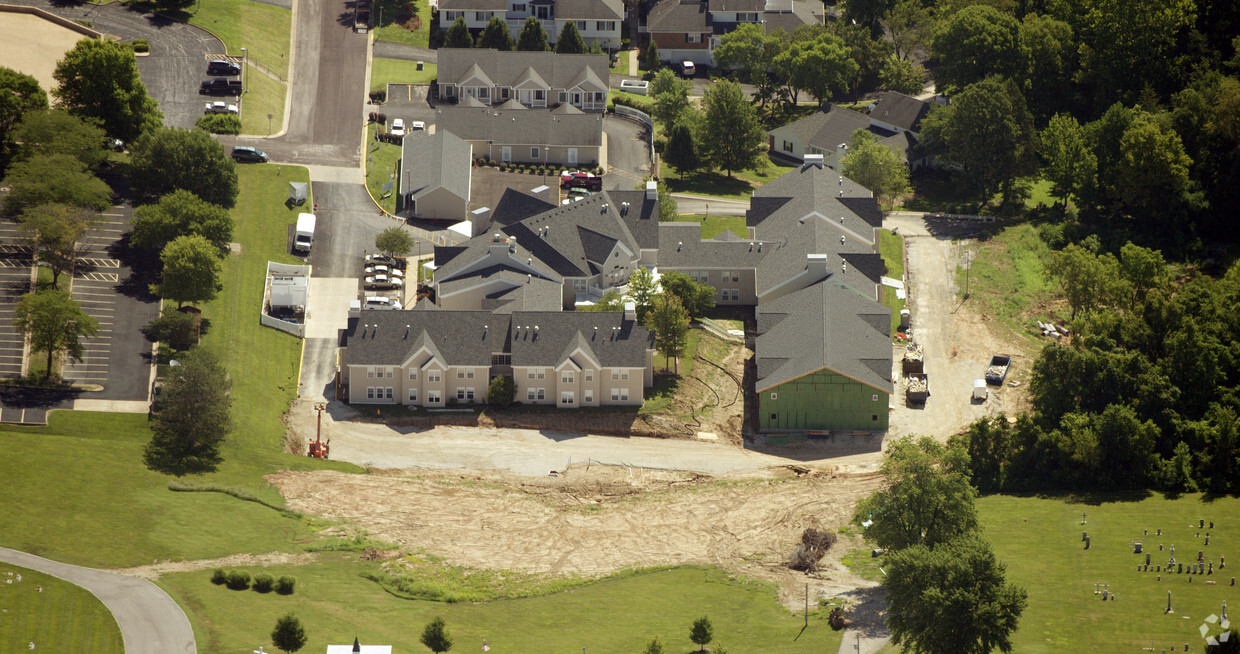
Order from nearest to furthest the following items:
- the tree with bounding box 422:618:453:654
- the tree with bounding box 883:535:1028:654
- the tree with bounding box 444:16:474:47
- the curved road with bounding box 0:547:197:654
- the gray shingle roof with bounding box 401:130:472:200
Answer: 1. the curved road with bounding box 0:547:197:654
2. the tree with bounding box 422:618:453:654
3. the tree with bounding box 883:535:1028:654
4. the gray shingle roof with bounding box 401:130:472:200
5. the tree with bounding box 444:16:474:47

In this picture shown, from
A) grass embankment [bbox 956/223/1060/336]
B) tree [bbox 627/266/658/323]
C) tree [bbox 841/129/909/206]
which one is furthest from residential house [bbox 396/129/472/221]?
grass embankment [bbox 956/223/1060/336]

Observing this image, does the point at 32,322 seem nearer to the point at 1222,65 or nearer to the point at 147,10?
the point at 147,10

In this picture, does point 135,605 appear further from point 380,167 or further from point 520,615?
point 380,167

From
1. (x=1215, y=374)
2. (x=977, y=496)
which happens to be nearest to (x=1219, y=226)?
(x=1215, y=374)

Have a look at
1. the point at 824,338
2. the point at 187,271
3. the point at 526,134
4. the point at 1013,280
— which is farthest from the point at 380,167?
the point at 1013,280

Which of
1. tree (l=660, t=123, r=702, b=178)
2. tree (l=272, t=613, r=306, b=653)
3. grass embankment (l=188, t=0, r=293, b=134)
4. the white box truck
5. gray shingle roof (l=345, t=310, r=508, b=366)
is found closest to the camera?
tree (l=272, t=613, r=306, b=653)

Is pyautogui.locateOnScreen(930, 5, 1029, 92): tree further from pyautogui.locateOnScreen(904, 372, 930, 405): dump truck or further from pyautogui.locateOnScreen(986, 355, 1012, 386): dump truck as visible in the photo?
pyautogui.locateOnScreen(904, 372, 930, 405): dump truck

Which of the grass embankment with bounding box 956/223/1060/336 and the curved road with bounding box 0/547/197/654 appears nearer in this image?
the curved road with bounding box 0/547/197/654
